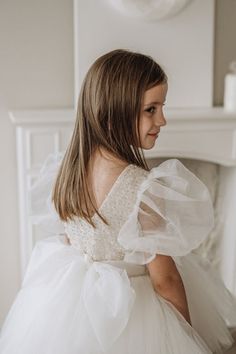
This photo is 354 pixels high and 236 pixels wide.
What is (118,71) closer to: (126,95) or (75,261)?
(126,95)

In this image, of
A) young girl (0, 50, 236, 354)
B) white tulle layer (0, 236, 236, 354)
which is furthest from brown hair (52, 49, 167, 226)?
white tulle layer (0, 236, 236, 354)

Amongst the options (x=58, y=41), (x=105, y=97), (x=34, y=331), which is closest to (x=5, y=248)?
(x=58, y=41)

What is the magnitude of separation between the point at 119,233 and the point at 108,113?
28 cm

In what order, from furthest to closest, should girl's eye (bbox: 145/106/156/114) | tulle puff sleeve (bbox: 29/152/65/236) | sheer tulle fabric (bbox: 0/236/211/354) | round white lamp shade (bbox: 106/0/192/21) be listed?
round white lamp shade (bbox: 106/0/192/21) → tulle puff sleeve (bbox: 29/152/65/236) → girl's eye (bbox: 145/106/156/114) → sheer tulle fabric (bbox: 0/236/211/354)

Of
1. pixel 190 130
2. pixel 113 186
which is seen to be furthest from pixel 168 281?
pixel 190 130

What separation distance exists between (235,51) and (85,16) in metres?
0.65

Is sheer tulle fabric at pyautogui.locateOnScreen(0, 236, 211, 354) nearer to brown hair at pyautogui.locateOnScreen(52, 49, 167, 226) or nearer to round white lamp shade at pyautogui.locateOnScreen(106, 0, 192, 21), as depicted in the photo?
brown hair at pyautogui.locateOnScreen(52, 49, 167, 226)

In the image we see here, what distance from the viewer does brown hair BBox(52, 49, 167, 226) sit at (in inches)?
49.0

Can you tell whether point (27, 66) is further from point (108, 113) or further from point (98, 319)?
point (98, 319)

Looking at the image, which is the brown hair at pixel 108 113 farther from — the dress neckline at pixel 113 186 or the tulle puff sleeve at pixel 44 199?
the tulle puff sleeve at pixel 44 199

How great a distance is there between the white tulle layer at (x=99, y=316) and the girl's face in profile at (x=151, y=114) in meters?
0.31

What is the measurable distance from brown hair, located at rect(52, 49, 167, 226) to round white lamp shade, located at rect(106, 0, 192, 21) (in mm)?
809

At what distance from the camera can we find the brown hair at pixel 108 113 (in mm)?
1245

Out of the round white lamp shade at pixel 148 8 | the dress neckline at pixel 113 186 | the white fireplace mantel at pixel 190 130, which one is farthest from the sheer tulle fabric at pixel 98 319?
the round white lamp shade at pixel 148 8
